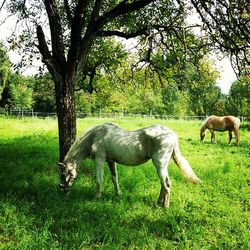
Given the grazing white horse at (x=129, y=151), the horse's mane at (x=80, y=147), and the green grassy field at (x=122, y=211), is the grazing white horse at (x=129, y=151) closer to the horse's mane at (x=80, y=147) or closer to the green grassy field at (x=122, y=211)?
the horse's mane at (x=80, y=147)

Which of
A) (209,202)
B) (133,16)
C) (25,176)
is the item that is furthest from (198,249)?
(133,16)

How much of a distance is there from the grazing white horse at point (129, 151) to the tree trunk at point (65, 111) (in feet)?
4.79

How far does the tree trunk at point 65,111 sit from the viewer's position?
9914mm

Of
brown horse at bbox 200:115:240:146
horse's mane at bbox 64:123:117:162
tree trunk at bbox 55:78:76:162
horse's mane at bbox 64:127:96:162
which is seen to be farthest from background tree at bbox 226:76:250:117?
horse's mane at bbox 64:127:96:162

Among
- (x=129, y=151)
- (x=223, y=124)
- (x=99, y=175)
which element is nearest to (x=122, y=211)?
(x=99, y=175)

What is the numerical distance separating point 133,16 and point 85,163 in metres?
5.84

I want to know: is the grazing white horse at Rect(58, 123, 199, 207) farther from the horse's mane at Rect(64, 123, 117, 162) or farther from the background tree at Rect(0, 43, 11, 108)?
the background tree at Rect(0, 43, 11, 108)

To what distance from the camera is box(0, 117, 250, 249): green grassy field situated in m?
6.20

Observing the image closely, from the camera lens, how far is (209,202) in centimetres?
854

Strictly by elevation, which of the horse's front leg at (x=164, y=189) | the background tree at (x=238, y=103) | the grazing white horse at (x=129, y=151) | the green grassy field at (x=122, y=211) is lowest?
the green grassy field at (x=122, y=211)

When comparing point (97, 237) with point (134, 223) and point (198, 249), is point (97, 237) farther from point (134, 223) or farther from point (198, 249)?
point (198, 249)

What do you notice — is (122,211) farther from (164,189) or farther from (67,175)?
(67,175)

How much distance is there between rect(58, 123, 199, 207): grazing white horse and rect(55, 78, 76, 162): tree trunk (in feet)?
4.79

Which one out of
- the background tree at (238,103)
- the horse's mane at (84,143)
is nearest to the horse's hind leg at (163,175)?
the horse's mane at (84,143)
